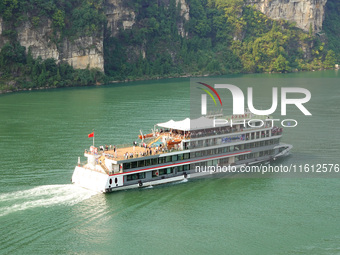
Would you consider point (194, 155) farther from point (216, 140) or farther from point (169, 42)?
point (169, 42)

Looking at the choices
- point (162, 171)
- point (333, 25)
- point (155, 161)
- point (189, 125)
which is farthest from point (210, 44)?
point (155, 161)

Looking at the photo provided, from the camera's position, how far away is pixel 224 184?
3472 centimetres

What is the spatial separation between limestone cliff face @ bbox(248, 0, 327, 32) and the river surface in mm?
87370

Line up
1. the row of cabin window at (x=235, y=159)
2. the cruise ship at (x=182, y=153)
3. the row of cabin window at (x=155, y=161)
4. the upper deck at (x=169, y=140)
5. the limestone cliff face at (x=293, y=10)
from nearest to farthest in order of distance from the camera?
the cruise ship at (x=182, y=153) → the row of cabin window at (x=155, y=161) → the upper deck at (x=169, y=140) → the row of cabin window at (x=235, y=159) → the limestone cliff face at (x=293, y=10)

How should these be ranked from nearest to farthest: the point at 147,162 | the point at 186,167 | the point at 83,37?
the point at 147,162 → the point at 186,167 → the point at 83,37

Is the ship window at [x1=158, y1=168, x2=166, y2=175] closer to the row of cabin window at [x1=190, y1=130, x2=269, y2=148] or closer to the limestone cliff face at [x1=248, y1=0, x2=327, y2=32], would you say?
the row of cabin window at [x1=190, y1=130, x2=269, y2=148]

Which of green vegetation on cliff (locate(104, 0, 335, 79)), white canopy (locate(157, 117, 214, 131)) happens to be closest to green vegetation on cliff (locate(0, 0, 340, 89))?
green vegetation on cliff (locate(104, 0, 335, 79))

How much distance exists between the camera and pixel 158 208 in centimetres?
3056

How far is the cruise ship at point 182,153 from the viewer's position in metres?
32.8

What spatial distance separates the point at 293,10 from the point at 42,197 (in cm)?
11142

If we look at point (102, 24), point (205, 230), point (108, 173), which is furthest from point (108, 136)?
point (102, 24)

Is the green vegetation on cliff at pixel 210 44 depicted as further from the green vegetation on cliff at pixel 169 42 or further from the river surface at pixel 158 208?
the river surface at pixel 158 208

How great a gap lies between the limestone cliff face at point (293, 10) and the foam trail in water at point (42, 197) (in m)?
106

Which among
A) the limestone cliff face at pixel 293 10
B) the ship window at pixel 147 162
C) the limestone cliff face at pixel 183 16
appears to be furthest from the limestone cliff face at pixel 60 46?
the ship window at pixel 147 162
